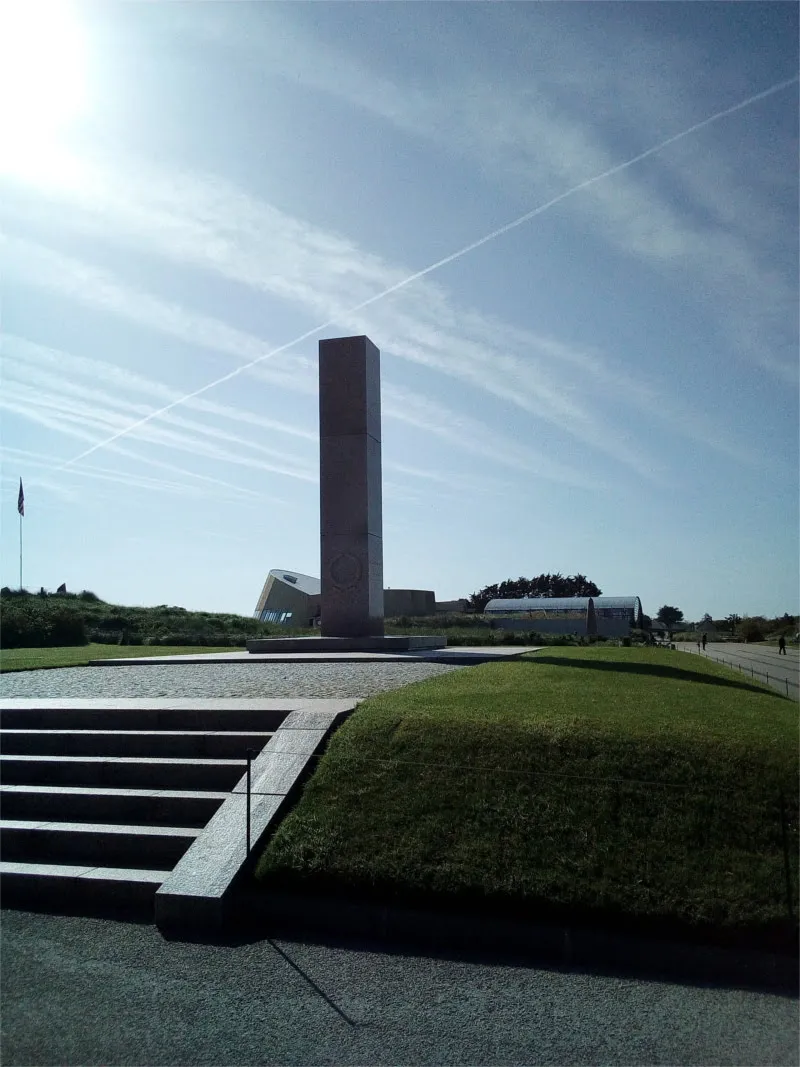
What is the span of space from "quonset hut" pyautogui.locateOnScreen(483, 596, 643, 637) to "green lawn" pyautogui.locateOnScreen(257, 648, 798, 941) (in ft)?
155

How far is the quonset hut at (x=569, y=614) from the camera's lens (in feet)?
189

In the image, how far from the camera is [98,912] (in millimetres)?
6137

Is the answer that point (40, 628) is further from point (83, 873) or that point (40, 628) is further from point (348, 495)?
point (83, 873)

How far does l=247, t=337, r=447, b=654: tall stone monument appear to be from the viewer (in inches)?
812

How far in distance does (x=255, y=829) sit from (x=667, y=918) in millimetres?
3038

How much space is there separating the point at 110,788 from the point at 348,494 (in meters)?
13.5

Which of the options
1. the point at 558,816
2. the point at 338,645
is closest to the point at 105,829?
the point at 558,816

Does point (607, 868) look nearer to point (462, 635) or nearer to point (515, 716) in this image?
point (515, 716)

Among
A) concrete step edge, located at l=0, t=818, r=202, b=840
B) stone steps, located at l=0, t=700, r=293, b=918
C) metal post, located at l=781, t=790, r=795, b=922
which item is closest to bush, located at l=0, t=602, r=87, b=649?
stone steps, located at l=0, t=700, r=293, b=918

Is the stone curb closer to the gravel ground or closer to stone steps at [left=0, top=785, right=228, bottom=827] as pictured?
stone steps at [left=0, top=785, right=228, bottom=827]

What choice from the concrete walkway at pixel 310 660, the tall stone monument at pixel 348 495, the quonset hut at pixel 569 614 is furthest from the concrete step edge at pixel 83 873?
the quonset hut at pixel 569 614

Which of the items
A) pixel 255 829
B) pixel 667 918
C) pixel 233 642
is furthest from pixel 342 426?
pixel 667 918

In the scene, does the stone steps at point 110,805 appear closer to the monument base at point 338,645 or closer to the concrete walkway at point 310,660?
the concrete walkway at point 310,660

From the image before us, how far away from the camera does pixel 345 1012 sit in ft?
15.2
